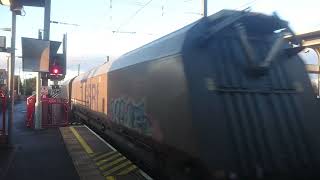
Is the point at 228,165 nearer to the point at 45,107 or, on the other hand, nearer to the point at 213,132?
the point at 213,132

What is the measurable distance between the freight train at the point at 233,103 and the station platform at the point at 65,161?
2100 millimetres

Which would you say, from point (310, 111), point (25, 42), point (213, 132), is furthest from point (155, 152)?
point (25, 42)

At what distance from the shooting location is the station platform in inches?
371

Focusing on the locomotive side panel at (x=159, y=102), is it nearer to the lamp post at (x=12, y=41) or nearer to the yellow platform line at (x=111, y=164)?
the yellow platform line at (x=111, y=164)

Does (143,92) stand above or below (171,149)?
above

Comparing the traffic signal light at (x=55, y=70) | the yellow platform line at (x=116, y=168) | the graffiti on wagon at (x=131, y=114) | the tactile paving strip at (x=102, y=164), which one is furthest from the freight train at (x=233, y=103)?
the traffic signal light at (x=55, y=70)

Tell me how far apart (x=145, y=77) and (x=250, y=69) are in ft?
7.54

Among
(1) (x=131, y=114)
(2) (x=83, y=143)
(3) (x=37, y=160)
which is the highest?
(1) (x=131, y=114)

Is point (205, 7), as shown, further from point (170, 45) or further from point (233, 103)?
point (233, 103)

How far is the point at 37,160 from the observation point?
1148 centimetres

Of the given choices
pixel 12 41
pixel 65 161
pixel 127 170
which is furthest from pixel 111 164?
pixel 12 41

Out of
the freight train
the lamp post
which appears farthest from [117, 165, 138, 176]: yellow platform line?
the lamp post

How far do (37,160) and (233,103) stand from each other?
6.77m

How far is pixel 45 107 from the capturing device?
2162 centimetres
